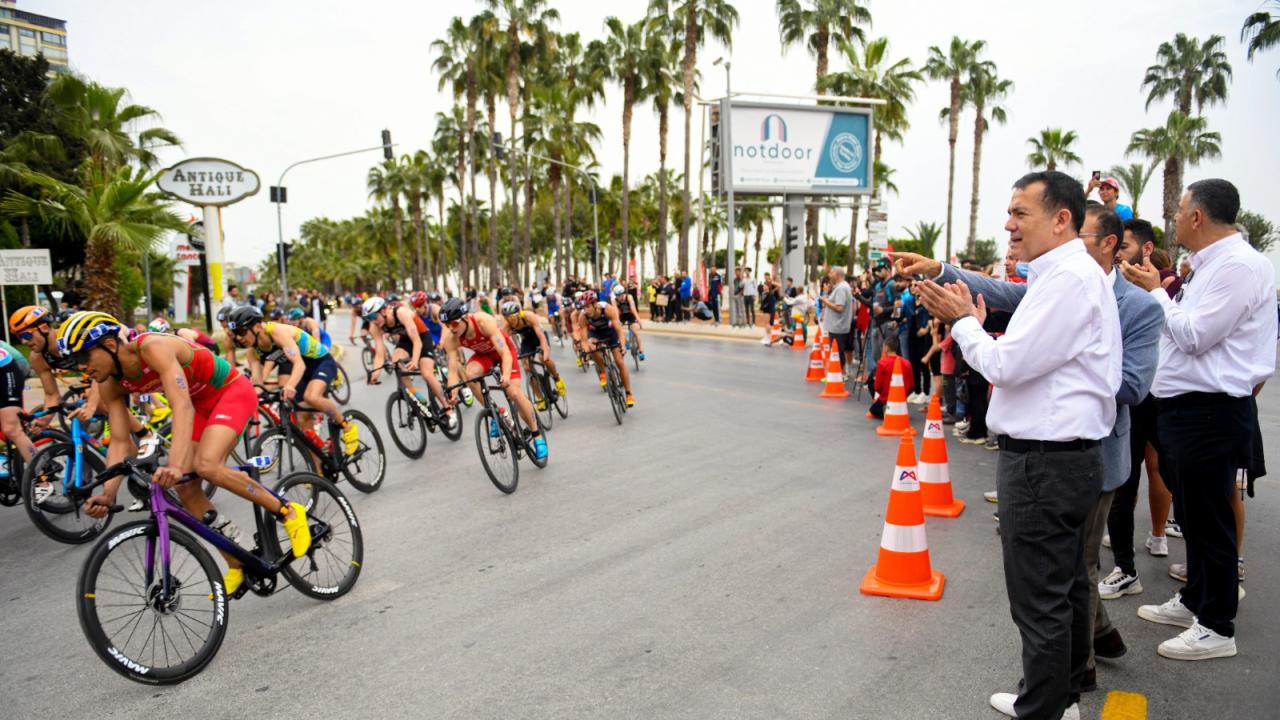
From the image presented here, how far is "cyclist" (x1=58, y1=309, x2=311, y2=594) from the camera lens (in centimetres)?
440

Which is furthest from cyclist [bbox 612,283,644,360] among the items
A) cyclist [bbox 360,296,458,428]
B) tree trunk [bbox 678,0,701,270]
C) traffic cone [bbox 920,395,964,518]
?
tree trunk [bbox 678,0,701,270]

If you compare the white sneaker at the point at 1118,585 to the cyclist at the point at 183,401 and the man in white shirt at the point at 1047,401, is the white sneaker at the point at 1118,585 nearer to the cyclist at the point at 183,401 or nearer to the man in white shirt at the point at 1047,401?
the man in white shirt at the point at 1047,401

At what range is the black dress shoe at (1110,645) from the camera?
3.81 meters

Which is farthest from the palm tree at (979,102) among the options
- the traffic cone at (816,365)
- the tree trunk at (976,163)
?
the traffic cone at (816,365)

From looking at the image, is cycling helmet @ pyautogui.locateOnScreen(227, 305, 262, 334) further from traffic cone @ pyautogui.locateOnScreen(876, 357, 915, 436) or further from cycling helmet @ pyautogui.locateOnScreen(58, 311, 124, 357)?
traffic cone @ pyautogui.locateOnScreen(876, 357, 915, 436)

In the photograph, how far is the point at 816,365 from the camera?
48.8 feet

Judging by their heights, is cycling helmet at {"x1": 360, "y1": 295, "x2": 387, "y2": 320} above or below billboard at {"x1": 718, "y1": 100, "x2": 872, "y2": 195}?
below

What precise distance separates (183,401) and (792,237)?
95.9 feet

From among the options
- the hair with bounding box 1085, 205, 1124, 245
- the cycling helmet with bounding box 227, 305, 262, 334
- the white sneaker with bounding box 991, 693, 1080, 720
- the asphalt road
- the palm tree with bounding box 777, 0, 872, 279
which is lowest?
the asphalt road

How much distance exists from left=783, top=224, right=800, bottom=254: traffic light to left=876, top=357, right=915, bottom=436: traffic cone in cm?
2298

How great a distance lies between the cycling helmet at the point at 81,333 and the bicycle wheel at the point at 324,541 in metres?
1.32

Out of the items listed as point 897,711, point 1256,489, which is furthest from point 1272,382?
point 897,711

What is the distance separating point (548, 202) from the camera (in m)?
71.9

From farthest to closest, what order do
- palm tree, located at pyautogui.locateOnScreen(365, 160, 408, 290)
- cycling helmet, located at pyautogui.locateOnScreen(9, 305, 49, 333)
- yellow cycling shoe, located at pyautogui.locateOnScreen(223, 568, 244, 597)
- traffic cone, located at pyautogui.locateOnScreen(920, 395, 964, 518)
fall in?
palm tree, located at pyautogui.locateOnScreen(365, 160, 408, 290), cycling helmet, located at pyautogui.locateOnScreen(9, 305, 49, 333), traffic cone, located at pyautogui.locateOnScreen(920, 395, 964, 518), yellow cycling shoe, located at pyautogui.locateOnScreen(223, 568, 244, 597)
